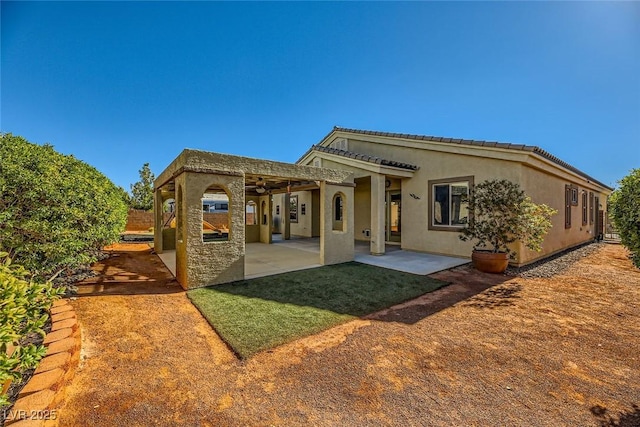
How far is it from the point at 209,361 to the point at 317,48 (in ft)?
41.2

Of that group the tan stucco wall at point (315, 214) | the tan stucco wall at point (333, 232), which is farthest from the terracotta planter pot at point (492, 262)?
the tan stucco wall at point (315, 214)

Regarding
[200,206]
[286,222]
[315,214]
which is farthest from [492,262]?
[286,222]

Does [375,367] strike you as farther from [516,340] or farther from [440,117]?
[440,117]

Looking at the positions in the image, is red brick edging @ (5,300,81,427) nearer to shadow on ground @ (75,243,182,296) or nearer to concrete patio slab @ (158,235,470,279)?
shadow on ground @ (75,243,182,296)

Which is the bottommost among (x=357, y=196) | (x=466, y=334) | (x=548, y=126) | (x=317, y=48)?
(x=466, y=334)

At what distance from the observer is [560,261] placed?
1046 centimetres

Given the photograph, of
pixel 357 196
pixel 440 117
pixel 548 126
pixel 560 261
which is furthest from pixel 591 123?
pixel 357 196

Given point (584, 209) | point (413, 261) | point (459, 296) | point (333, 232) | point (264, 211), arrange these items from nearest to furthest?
point (459, 296) < point (333, 232) < point (413, 261) < point (264, 211) < point (584, 209)

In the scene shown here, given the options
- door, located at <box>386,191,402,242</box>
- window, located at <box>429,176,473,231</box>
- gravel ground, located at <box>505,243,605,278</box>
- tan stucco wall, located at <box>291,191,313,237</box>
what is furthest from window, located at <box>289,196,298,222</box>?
gravel ground, located at <box>505,243,605,278</box>

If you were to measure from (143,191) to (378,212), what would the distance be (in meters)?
32.4

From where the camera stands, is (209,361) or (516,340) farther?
(516,340)

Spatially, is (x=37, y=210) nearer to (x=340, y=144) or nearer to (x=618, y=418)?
(x=618, y=418)

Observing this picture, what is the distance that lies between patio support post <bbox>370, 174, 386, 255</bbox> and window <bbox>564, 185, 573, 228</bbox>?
970 centimetres

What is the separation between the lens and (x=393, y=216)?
14.0 meters
